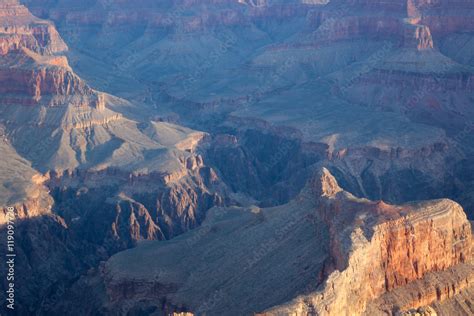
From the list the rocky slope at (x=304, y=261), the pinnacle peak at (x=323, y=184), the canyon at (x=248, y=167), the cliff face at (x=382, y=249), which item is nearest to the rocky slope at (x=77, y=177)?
the canyon at (x=248, y=167)

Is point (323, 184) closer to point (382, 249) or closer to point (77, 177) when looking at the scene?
point (382, 249)

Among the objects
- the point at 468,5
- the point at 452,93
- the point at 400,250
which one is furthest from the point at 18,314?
the point at 468,5

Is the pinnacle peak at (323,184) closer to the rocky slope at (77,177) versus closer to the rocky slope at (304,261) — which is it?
the rocky slope at (304,261)

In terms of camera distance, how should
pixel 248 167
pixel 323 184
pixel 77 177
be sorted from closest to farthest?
pixel 323 184, pixel 77 177, pixel 248 167

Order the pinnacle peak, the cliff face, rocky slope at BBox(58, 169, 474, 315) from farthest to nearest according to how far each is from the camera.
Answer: the pinnacle peak, rocky slope at BBox(58, 169, 474, 315), the cliff face

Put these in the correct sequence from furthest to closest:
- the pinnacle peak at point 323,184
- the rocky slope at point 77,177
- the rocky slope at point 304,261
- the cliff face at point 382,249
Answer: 1. the rocky slope at point 77,177
2. the pinnacle peak at point 323,184
3. the rocky slope at point 304,261
4. the cliff face at point 382,249

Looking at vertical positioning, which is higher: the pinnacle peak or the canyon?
the pinnacle peak

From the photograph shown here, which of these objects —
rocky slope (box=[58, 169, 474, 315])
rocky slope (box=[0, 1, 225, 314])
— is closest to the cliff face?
rocky slope (box=[58, 169, 474, 315])

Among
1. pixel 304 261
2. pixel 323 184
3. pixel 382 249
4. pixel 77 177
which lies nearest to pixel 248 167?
pixel 77 177

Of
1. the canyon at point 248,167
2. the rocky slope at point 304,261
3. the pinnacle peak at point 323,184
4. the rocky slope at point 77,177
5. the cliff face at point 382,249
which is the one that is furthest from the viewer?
the rocky slope at point 77,177

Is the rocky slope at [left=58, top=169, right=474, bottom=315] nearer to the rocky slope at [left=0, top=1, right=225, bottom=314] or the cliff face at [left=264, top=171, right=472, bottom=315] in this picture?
the cliff face at [left=264, top=171, right=472, bottom=315]
